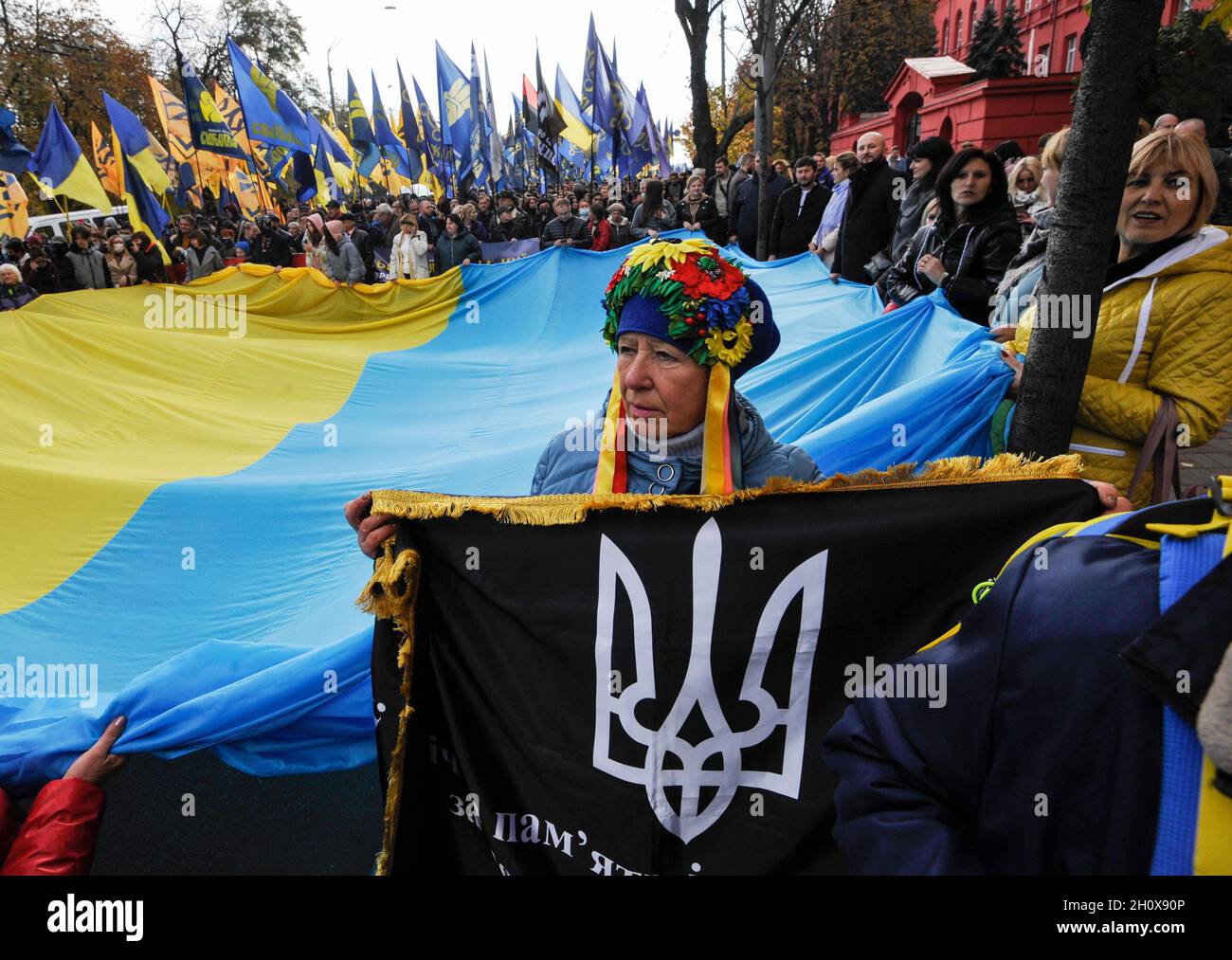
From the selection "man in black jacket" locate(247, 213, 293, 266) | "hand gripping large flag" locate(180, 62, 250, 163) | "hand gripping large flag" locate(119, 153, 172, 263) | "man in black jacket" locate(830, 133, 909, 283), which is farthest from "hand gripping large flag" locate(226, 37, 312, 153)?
"man in black jacket" locate(830, 133, 909, 283)

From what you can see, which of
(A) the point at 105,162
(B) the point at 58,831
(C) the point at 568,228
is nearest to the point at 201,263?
(C) the point at 568,228

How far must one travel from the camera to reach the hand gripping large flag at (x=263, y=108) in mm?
16188

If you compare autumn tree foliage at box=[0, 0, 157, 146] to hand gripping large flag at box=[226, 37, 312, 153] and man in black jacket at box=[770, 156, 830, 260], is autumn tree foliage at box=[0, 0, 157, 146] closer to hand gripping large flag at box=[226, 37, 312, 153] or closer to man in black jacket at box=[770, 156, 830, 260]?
hand gripping large flag at box=[226, 37, 312, 153]

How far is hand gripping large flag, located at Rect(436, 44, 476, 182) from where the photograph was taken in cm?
2286

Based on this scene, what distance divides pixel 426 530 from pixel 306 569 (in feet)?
6.98

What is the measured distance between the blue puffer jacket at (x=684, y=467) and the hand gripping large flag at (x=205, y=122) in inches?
700

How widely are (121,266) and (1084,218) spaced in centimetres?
1401

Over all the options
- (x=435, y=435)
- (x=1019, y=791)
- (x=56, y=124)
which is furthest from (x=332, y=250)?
(x=1019, y=791)

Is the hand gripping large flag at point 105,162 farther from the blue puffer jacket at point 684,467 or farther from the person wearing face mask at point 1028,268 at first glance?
the blue puffer jacket at point 684,467

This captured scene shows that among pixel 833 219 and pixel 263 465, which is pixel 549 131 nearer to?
pixel 833 219

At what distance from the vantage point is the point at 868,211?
7105 mm

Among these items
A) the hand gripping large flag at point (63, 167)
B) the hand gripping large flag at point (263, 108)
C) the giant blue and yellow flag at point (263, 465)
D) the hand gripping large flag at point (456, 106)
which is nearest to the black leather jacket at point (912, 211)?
the giant blue and yellow flag at point (263, 465)

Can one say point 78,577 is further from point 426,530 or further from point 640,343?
point 640,343

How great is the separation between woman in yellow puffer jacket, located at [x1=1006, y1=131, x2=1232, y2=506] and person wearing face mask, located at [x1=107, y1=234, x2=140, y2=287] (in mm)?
13669
